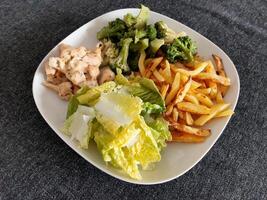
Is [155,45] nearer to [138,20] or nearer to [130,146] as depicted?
[138,20]

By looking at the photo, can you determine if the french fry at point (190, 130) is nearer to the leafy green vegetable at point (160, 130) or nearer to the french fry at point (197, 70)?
the leafy green vegetable at point (160, 130)

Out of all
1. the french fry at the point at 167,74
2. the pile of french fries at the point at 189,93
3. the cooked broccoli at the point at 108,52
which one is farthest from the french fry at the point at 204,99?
the cooked broccoli at the point at 108,52

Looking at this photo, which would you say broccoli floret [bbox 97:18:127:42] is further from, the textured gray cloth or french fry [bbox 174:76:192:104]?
french fry [bbox 174:76:192:104]

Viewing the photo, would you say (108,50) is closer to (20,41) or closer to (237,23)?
(20,41)

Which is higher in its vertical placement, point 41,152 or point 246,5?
point 246,5

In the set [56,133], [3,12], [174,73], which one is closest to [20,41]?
[3,12]

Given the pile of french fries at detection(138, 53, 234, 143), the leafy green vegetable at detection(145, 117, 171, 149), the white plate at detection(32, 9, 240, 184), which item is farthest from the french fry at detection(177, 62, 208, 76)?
the leafy green vegetable at detection(145, 117, 171, 149)

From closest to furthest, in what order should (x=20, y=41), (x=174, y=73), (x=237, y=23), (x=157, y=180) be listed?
1. (x=157, y=180)
2. (x=174, y=73)
3. (x=20, y=41)
4. (x=237, y=23)
